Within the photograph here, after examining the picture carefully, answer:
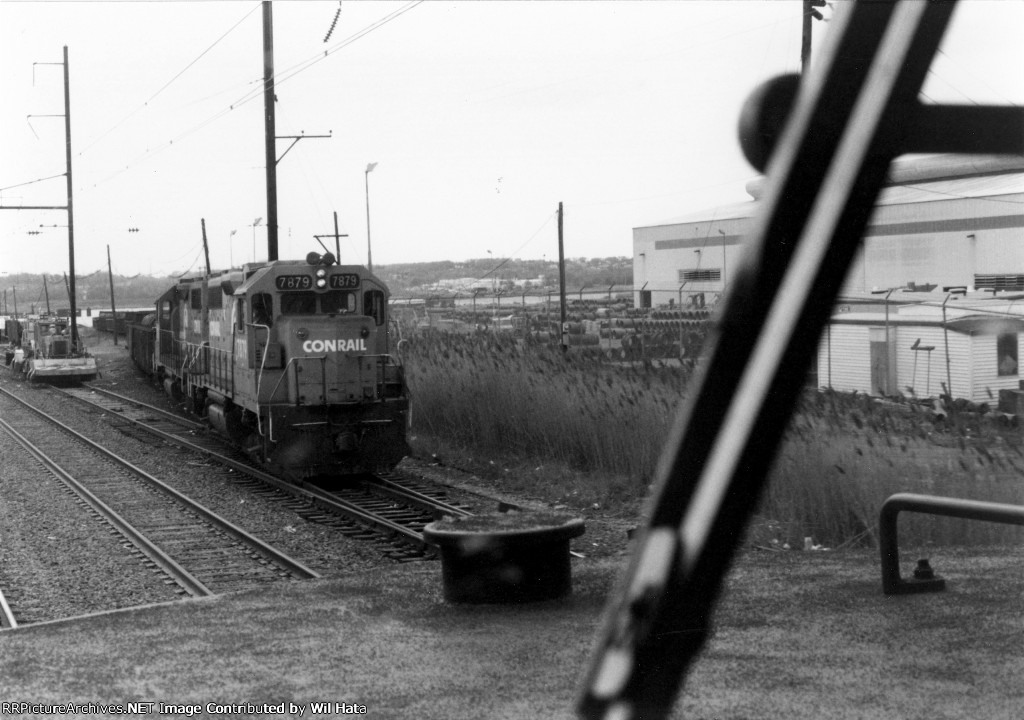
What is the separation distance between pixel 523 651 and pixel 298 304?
1023cm

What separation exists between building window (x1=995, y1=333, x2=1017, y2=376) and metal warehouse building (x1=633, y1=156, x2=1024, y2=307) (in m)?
1.75

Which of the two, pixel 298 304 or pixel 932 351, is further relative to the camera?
pixel 932 351

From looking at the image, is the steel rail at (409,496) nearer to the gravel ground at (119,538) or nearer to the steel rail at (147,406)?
the gravel ground at (119,538)

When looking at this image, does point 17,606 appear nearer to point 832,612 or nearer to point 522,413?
point 832,612

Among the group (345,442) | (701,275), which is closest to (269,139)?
(345,442)

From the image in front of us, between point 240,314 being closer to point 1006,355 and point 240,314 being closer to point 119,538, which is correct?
point 119,538

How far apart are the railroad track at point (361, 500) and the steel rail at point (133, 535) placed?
2037 millimetres

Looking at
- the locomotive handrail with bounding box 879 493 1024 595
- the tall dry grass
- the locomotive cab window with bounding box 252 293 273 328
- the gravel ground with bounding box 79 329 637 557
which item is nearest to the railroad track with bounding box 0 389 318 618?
the locomotive cab window with bounding box 252 293 273 328

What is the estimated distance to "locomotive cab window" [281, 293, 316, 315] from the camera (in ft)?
53.5

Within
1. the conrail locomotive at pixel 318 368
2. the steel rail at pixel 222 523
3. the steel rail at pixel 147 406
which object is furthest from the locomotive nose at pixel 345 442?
the steel rail at pixel 147 406

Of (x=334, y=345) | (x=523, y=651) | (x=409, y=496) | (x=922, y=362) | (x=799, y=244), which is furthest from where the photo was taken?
(x=922, y=362)

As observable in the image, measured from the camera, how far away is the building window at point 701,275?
119 feet

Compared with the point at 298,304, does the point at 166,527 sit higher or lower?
lower

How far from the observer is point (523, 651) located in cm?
702
